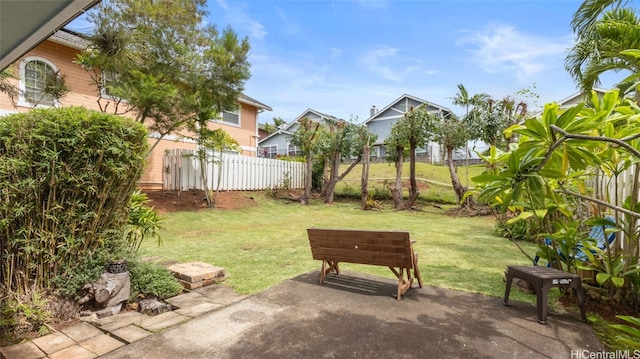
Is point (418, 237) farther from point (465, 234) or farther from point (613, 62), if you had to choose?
point (613, 62)

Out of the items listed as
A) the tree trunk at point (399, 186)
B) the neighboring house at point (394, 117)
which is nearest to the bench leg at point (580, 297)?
the tree trunk at point (399, 186)

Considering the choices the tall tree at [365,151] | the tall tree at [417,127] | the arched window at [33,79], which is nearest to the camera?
the arched window at [33,79]

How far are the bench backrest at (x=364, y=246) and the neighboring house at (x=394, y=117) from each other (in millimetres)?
22523

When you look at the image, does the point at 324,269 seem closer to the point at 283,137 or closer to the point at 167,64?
the point at 167,64

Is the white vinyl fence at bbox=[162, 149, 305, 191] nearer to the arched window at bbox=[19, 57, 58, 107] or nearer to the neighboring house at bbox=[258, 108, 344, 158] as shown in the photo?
the arched window at bbox=[19, 57, 58, 107]

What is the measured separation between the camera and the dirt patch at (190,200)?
11869 millimetres

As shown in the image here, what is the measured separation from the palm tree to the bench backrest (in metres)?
4.87

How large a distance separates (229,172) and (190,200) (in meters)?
2.80

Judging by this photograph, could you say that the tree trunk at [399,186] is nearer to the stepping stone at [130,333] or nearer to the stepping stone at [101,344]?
the stepping stone at [130,333]

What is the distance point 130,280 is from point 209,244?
11.3 feet

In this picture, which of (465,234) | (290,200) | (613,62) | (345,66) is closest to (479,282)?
(465,234)

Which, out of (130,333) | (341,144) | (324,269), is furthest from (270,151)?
(130,333)

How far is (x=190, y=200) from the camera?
12953 mm

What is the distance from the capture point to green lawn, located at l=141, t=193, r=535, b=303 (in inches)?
192
